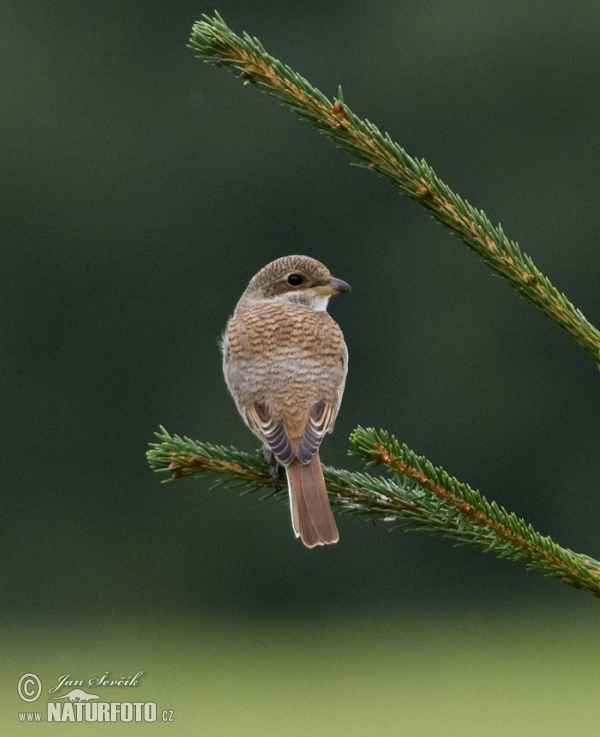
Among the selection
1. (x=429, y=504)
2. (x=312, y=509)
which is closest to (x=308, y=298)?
(x=312, y=509)

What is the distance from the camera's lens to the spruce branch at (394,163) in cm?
314

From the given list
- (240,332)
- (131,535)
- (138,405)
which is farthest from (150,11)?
(240,332)

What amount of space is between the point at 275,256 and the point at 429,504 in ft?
59.1

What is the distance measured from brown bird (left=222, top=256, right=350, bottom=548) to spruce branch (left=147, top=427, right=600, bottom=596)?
354mm

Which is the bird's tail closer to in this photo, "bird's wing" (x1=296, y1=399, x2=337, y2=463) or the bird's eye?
"bird's wing" (x1=296, y1=399, x2=337, y2=463)

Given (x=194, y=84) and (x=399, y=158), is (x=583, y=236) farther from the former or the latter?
(x=399, y=158)

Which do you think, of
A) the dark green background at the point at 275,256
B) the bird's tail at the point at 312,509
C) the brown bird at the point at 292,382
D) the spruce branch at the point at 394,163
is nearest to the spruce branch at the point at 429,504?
the bird's tail at the point at 312,509

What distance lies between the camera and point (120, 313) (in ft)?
70.7

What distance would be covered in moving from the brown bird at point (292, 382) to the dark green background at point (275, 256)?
13.5 m

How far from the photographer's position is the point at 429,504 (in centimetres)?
332

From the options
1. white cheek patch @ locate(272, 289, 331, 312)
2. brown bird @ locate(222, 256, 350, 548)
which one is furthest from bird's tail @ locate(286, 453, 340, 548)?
white cheek patch @ locate(272, 289, 331, 312)

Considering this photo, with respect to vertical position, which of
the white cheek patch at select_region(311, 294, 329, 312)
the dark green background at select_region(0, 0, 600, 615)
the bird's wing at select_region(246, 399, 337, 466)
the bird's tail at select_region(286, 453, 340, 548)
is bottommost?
the bird's tail at select_region(286, 453, 340, 548)

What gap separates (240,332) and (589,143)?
19.0 meters

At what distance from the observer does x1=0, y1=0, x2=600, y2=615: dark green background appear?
66.6ft
